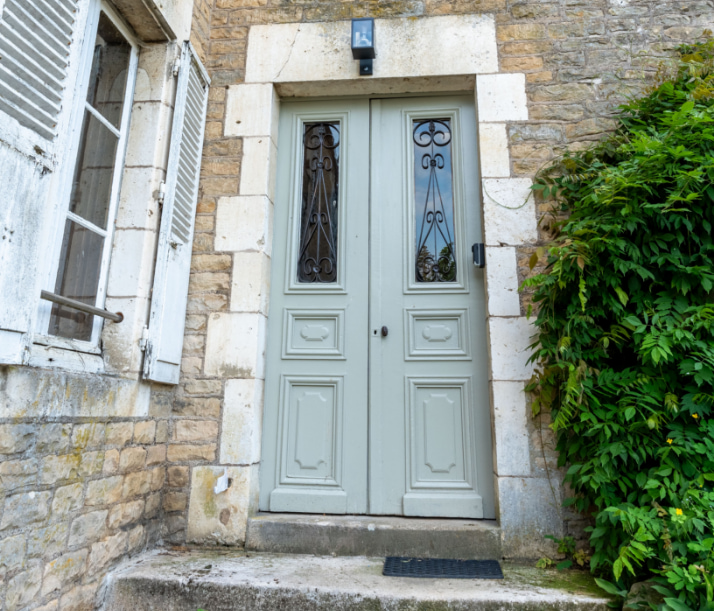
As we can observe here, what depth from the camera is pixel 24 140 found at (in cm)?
184

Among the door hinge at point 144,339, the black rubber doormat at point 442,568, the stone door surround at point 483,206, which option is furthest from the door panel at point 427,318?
the door hinge at point 144,339

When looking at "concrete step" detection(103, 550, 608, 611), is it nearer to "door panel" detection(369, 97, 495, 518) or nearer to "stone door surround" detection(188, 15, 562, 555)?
"stone door surround" detection(188, 15, 562, 555)

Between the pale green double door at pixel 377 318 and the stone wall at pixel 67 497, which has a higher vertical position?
the pale green double door at pixel 377 318

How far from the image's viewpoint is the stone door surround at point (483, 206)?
2.76 meters

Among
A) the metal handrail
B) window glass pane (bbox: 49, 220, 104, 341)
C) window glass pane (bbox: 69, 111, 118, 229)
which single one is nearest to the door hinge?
the metal handrail

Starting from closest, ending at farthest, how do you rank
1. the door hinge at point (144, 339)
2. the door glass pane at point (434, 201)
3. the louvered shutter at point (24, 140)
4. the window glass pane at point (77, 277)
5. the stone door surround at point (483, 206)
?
the louvered shutter at point (24, 140) → the window glass pane at point (77, 277) → the door hinge at point (144, 339) → the stone door surround at point (483, 206) → the door glass pane at point (434, 201)

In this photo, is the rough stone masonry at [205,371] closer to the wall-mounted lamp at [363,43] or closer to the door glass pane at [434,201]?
the wall-mounted lamp at [363,43]

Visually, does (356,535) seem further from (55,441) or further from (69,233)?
(69,233)

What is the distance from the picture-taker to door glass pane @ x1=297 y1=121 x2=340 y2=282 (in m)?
3.28

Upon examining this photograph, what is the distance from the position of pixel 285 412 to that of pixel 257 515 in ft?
1.89

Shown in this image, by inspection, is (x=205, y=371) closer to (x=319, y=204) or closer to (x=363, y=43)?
(x=319, y=204)

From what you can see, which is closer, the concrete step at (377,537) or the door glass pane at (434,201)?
the concrete step at (377,537)

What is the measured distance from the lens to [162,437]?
2.84 meters

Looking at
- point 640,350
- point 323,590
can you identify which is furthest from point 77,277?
point 640,350
